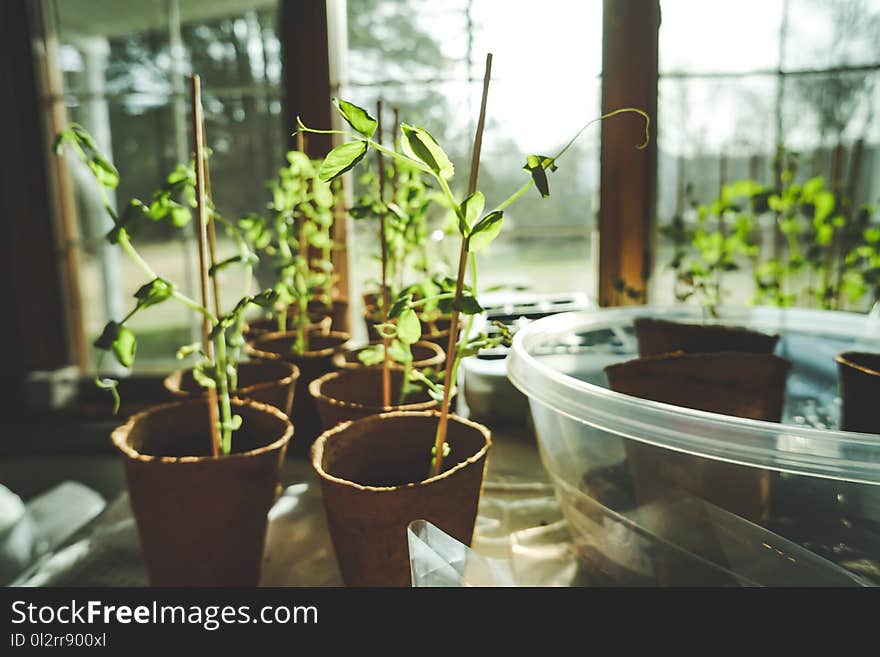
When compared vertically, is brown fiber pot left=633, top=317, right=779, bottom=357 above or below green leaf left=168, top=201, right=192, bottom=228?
below

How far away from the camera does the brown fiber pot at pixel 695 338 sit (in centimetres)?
78

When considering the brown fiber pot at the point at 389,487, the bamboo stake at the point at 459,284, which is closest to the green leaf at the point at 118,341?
the brown fiber pot at the point at 389,487

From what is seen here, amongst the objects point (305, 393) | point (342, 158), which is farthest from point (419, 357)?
point (342, 158)

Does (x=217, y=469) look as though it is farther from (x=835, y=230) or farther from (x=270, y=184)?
(x=835, y=230)

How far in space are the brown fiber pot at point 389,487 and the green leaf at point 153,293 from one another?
22 centimetres

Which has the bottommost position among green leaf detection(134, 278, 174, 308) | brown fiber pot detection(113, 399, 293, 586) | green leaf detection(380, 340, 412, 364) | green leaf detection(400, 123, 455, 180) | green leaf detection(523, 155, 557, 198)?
brown fiber pot detection(113, 399, 293, 586)

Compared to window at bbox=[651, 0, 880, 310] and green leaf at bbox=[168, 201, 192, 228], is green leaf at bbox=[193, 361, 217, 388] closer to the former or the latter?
green leaf at bbox=[168, 201, 192, 228]

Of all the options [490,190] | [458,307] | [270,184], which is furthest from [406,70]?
[458,307]

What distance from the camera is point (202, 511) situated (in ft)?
2.18

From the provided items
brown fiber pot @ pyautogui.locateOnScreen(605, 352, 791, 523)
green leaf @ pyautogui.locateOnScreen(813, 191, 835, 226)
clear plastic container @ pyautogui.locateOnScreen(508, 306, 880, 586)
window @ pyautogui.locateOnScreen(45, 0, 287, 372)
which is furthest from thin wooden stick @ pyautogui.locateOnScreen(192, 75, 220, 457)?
green leaf @ pyautogui.locateOnScreen(813, 191, 835, 226)

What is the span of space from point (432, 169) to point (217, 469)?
0.39 meters

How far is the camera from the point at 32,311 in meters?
1.88

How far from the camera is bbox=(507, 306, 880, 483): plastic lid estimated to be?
0.43 meters

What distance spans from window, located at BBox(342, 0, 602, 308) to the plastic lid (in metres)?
0.53
